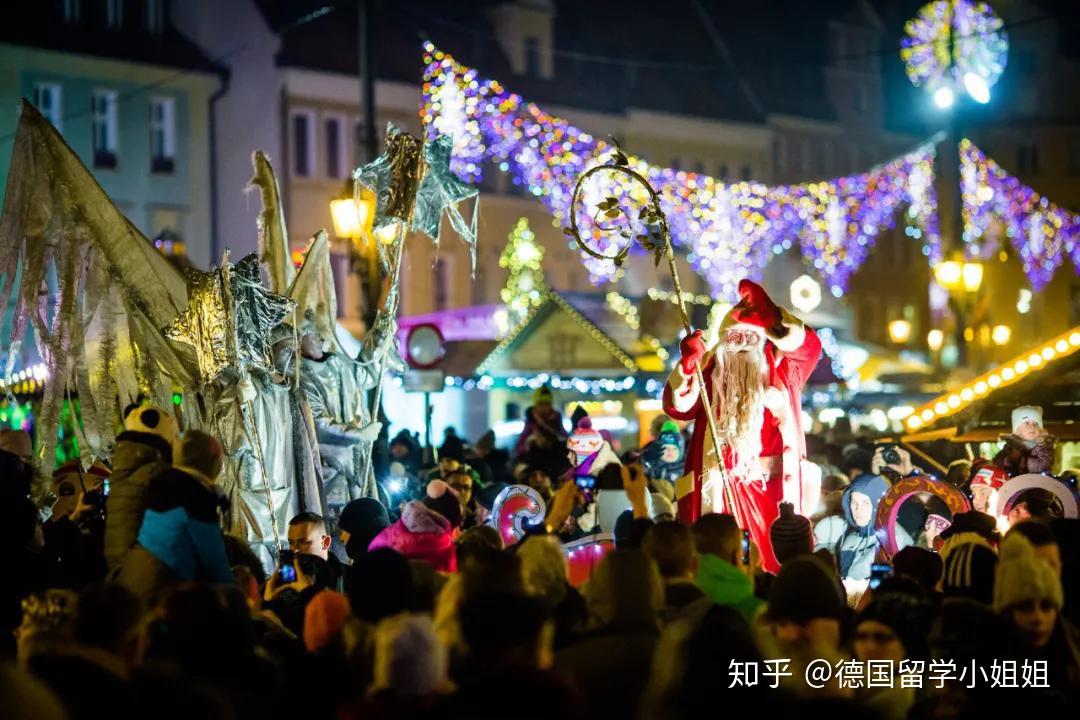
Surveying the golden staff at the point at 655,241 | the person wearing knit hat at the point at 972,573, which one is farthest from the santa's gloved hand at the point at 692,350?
the person wearing knit hat at the point at 972,573

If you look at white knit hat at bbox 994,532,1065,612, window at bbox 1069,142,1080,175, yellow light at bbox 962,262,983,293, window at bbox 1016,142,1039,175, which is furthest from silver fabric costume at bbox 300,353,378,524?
window at bbox 1069,142,1080,175

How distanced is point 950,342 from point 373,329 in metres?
41.0

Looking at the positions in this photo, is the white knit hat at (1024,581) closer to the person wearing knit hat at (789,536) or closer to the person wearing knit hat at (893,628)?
the person wearing knit hat at (893,628)

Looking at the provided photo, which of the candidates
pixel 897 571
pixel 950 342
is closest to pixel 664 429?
pixel 897 571

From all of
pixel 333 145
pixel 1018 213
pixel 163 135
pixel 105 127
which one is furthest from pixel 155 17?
pixel 1018 213

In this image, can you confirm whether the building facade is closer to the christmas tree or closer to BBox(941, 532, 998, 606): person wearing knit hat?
the christmas tree

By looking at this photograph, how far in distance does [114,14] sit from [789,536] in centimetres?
2968

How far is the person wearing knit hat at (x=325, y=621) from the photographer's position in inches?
227

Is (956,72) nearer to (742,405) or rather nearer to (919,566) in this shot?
(742,405)

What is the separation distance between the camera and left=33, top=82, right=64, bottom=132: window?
3300 centimetres

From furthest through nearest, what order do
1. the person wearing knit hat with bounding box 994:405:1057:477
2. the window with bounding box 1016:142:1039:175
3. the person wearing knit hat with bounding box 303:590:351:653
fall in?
the window with bounding box 1016:142:1039:175, the person wearing knit hat with bounding box 994:405:1057:477, the person wearing knit hat with bounding box 303:590:351:653

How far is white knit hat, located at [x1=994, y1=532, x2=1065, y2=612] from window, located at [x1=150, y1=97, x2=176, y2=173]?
3119 cm

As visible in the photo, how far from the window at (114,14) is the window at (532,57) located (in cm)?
1151

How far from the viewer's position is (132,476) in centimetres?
713
